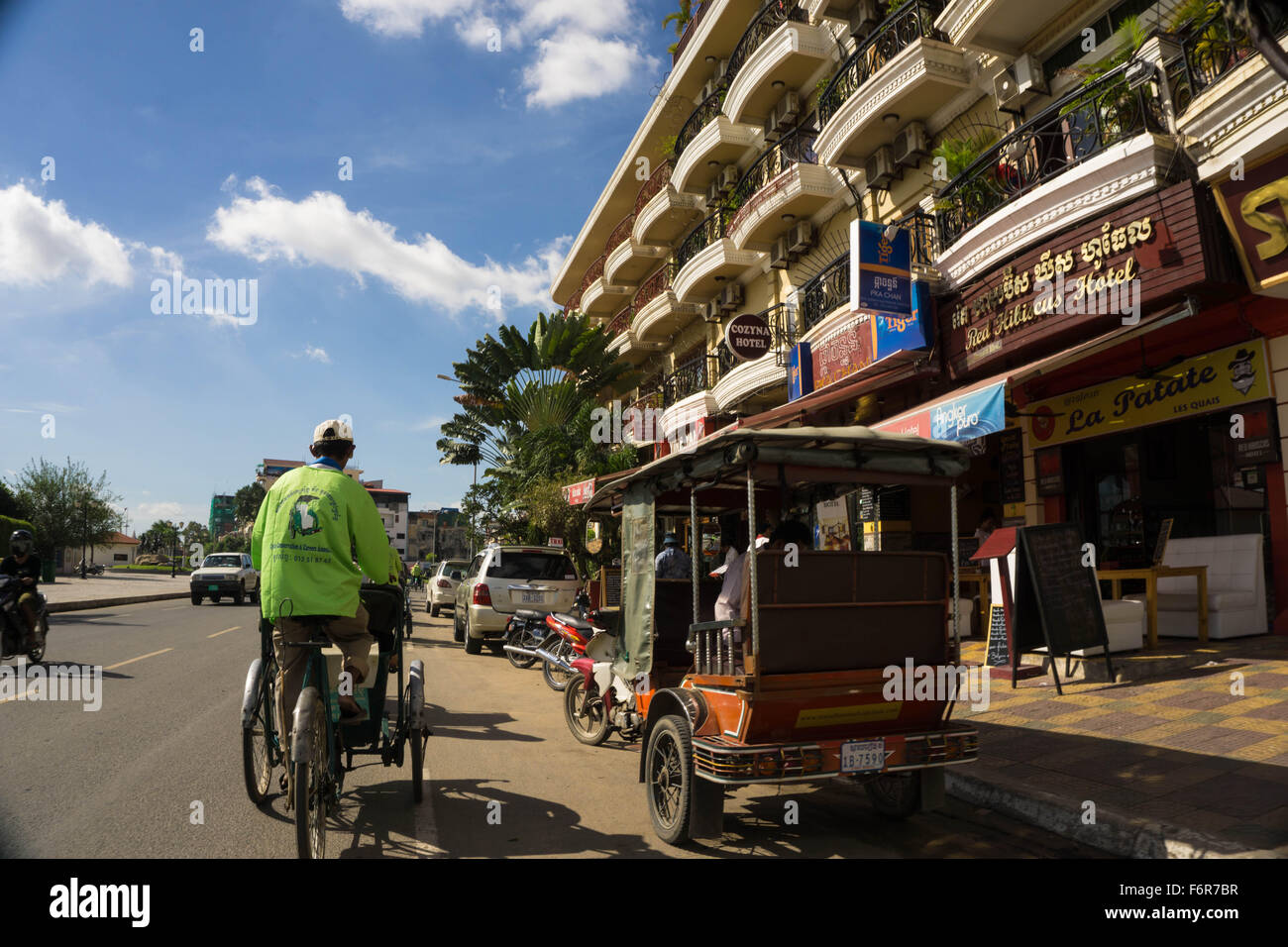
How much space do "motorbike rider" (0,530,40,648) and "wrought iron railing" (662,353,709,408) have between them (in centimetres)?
1593

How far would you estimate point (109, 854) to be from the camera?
3.85 meters

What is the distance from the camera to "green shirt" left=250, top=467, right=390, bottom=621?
396 cm

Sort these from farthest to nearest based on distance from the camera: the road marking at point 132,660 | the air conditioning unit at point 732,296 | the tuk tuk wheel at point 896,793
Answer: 1. the air conditioning unit at point 732,296
2. the road marking at point 132,660
3. the tuk tuk wheel at point 896,793

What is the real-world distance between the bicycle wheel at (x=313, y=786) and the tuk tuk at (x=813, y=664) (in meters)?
1.86

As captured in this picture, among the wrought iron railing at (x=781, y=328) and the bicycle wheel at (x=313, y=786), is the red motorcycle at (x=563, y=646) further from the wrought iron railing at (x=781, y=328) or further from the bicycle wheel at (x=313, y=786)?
the wrought iron railing at (x=781, y=328)

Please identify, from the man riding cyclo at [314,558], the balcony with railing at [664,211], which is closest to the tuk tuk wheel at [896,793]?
the man riding cyclo at [314,558]

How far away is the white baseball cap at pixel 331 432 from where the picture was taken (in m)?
4.38

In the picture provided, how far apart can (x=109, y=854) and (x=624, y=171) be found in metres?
29.9

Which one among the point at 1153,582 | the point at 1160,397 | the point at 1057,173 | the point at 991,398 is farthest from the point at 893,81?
the point at 1153,582

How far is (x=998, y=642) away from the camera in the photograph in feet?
28.2

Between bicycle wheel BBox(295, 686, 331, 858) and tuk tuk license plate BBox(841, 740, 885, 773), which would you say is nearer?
bicycle wheel BBox(295, 686, 331, 858)

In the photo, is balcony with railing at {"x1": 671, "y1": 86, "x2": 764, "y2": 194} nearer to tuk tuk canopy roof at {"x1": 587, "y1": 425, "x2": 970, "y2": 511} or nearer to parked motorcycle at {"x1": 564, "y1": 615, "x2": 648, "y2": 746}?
parked motorcycle at {"x1": 564, "y1": 615, "x2": 648, "y2": 746}

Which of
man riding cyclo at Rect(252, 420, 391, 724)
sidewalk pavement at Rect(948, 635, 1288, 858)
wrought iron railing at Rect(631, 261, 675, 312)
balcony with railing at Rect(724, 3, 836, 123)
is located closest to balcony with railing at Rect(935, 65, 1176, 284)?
sidewalk pavement at Rect(948, 635, 1288, 858)

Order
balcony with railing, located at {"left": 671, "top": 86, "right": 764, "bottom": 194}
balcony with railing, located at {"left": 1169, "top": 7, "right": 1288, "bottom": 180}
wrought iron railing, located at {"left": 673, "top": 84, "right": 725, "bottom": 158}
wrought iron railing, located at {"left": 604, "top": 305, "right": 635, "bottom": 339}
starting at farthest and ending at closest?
wrought iron railing, located at {"left": 604, "top": 305, "right": 635, "bottom": 339} < wrought iron railing, located at {"left": 673, "top": 84, "right": 725, "bottom": 158} < balcony with railing, located at {"left": 671, "top": 86, "right": 764, "bottom": 194} < balcony with railing, located at {"left": 1169, "top": 7, "right": 1288, "bottom": 180}
